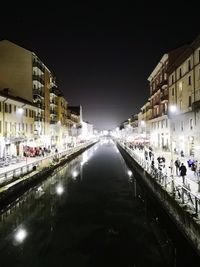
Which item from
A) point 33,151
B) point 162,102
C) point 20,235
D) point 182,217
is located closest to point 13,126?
point 33,151

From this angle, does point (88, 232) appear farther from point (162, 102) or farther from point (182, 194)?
point (162, 102)

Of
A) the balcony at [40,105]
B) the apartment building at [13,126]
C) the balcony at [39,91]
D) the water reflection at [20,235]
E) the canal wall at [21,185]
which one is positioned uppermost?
the balcony at [39,91]

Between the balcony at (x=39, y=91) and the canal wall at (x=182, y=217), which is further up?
the balcony at (x=39, y=91)

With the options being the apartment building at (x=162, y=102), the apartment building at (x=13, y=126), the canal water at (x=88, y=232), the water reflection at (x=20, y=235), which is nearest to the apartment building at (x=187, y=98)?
the apartment building at (x=162, y=102)

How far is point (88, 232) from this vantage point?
1791cm

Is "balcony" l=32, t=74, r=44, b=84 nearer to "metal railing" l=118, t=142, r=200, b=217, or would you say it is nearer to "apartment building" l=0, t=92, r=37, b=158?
"apartment building" l=0, t=92, r=37, b=158

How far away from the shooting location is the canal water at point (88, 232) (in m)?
14.2

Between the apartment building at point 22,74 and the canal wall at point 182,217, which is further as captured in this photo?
the apartment building at point 22,74

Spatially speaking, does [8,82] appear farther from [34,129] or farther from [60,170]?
[60,170]

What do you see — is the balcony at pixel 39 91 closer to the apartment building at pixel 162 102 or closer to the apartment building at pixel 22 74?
the apartment building at pixel 22 74

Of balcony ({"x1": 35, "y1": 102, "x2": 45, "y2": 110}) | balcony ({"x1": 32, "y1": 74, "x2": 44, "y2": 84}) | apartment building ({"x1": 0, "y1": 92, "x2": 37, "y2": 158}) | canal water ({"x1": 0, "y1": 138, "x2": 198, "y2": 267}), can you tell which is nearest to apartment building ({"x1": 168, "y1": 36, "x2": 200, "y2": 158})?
canal water ({"x1": 0, "y1": 138, "x2": 198, "y2": 267})

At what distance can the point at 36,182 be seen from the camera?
103 ft

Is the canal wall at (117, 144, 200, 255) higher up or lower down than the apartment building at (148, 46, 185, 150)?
lower down

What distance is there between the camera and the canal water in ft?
46.5
